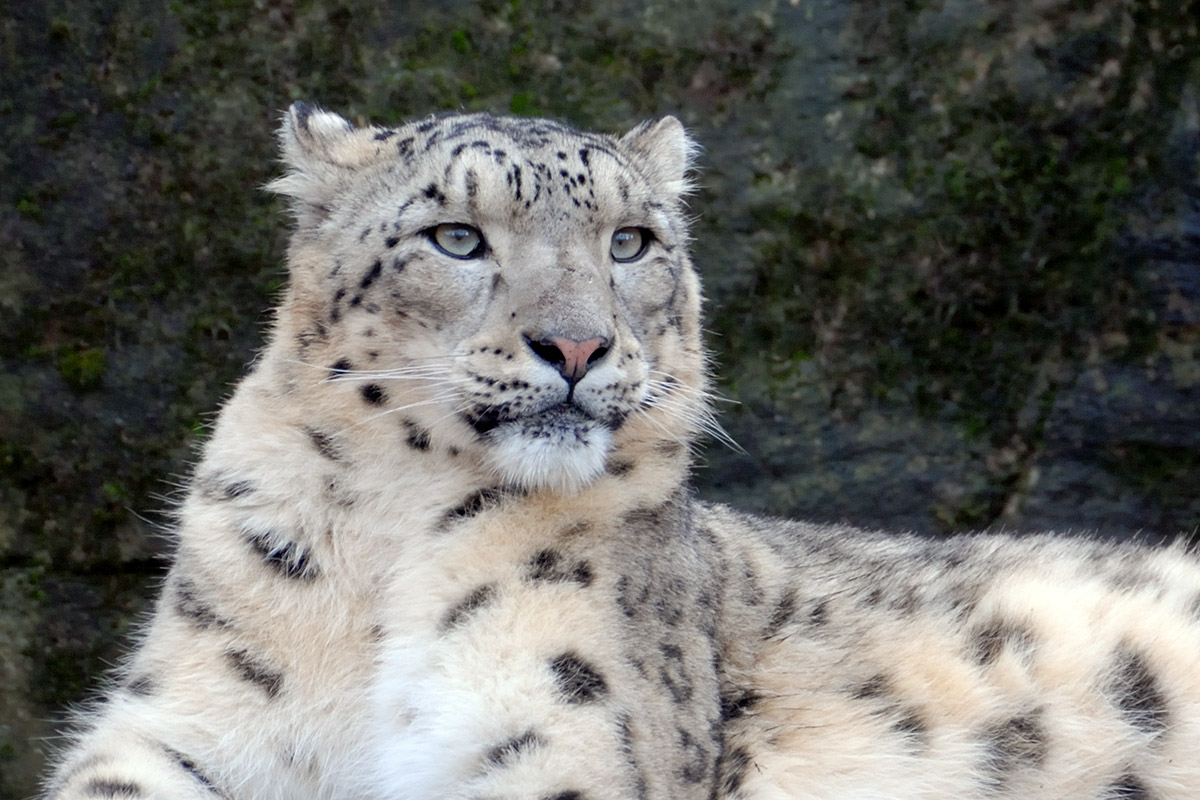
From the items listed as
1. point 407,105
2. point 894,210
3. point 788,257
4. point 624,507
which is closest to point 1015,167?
point 894,210

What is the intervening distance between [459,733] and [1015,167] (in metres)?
3.29

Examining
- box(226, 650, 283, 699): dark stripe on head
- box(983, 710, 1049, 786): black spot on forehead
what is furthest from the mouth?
box(983, 710, 1049, 786): black spot on forehead

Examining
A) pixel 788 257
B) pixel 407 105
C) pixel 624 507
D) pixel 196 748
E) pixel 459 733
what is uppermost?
pixel 407 105

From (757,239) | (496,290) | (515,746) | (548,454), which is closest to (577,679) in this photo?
(515,746)

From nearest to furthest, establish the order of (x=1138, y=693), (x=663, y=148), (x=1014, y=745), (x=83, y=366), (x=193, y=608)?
1. (x=193, y=608)
2. (x=1014, y=745)
3. (x=1138, y=693)
4. (x=663, y=148)
5. (x=83, y=366)

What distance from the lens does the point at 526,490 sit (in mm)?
3033

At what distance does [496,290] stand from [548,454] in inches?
15.4

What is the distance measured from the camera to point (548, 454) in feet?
9.50

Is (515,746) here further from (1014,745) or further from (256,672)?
(1014,745)

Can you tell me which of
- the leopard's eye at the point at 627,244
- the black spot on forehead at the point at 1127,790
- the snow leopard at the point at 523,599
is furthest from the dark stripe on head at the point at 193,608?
the black spot on forehead at the point at 1127,790

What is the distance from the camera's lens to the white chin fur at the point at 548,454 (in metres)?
2.88

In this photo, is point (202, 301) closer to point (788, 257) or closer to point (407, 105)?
point (407, 105)

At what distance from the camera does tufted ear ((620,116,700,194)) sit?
12.2 ft

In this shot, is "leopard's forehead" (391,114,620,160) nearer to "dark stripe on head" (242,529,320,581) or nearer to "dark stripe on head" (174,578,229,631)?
"dark stripe on head" (242,529,320,581)
